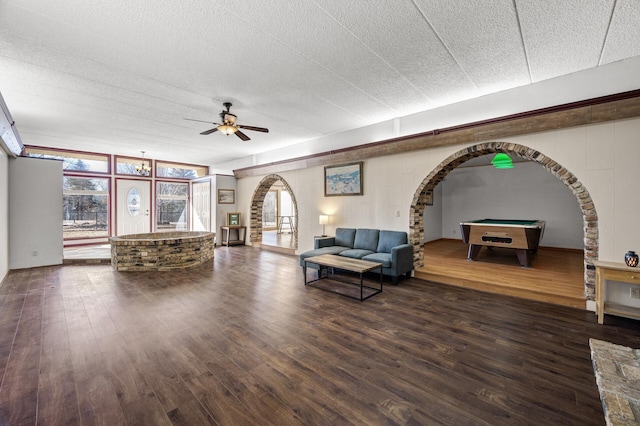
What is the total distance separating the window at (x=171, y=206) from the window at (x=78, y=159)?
1.68 m

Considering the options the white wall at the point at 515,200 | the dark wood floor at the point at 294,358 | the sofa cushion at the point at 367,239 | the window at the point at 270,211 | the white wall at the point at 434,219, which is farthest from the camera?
the window at the point at 270,211

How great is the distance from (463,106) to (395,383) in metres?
4.25

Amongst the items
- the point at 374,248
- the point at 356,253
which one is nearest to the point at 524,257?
the point at 374,248

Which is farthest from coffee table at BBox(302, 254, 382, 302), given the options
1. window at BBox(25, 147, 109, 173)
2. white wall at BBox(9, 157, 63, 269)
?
window at BBox(25, 147, 109, 173)

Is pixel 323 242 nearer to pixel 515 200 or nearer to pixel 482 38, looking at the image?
pixel 482 38

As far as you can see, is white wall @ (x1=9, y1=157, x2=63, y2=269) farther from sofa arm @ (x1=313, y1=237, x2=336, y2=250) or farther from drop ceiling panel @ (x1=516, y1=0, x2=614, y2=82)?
drop ceiling panel @ (x1=516, y1=0, x2=614, y2=82)

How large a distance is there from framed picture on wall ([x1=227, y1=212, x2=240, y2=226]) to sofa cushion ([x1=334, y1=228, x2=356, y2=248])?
4.65 metres

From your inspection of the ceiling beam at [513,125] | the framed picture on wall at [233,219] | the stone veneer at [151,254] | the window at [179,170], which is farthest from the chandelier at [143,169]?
the ceiling beam at [513,125]

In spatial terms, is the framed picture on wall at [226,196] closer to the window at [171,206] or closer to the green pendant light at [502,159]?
the window at [171,206]

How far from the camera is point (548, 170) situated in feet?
12.6

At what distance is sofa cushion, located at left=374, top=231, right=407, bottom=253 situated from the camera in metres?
5.05

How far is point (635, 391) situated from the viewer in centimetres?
119

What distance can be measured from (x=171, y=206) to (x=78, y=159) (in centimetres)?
297

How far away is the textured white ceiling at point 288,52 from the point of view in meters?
2.33
